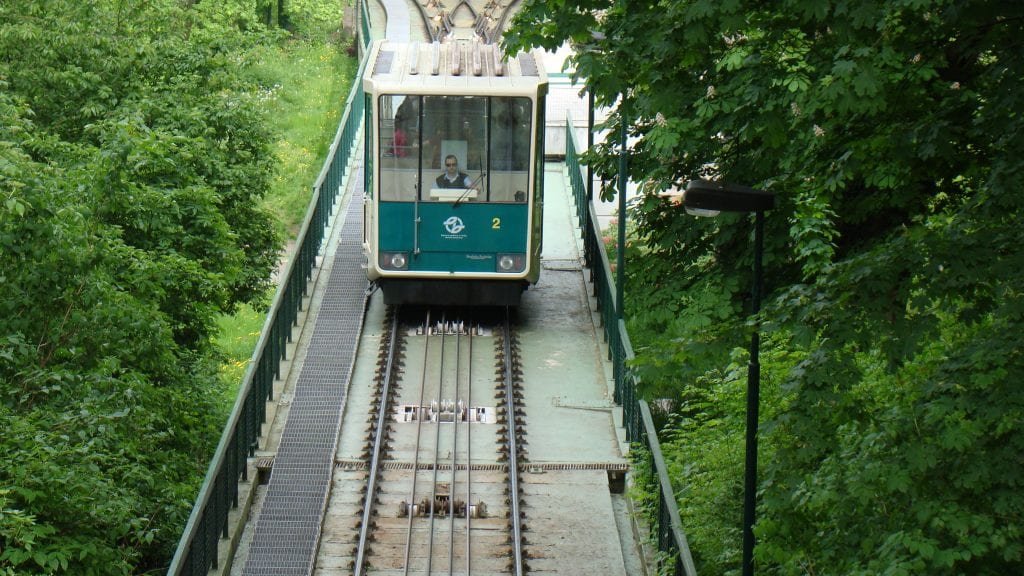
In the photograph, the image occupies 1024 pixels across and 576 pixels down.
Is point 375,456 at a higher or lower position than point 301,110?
lower

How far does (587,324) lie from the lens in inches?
822

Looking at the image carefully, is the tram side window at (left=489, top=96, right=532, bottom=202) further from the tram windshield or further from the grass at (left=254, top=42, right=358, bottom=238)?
the grass at (left=254, top=42, right=358, bottom=238)

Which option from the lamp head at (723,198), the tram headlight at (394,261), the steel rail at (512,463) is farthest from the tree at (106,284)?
the lamp head at (723,198)

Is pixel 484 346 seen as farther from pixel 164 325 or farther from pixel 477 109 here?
pixel 164 325

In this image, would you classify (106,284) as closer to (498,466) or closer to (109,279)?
(109,279)

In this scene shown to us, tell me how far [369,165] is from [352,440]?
172 inches

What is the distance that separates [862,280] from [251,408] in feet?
25.7

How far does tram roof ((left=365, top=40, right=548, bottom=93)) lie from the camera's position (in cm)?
1880

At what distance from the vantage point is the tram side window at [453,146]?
62.0ft

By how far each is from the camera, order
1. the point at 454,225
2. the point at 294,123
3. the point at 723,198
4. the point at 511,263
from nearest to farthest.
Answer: the point at 723,198, the point at 454,225, the point at 511,263, the point at 294,123

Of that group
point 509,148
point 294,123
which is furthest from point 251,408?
point 294,123

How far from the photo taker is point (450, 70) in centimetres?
1930

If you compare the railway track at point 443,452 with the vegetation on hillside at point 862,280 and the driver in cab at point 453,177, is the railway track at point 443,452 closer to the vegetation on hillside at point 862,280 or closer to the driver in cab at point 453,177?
the vegetation on hillside at point 862,280

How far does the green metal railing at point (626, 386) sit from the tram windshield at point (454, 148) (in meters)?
2.05
